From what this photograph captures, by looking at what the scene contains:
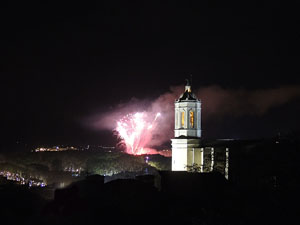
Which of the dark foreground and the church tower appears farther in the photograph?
the church tower

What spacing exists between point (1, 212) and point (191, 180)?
39.1 ft

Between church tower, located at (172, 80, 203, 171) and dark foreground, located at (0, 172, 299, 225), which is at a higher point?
church tower, located at (172, 80, 203, 171)

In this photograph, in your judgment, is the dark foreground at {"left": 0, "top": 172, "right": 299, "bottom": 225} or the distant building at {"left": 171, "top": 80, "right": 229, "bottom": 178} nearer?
the dark foreground at {"left": 0, "top": 172, "right": 299, "bottom": 225}

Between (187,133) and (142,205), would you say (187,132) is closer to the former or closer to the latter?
(187,133)

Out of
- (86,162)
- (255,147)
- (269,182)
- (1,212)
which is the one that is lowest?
(1,212)

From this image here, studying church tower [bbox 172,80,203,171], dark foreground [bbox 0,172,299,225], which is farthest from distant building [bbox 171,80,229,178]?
dark foreground [bbox 0,172,299,225]

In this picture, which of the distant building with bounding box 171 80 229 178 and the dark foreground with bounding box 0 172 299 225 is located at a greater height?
the distant building with bounding box 171 80 229 178

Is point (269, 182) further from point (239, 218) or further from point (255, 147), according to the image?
point (255, 147)

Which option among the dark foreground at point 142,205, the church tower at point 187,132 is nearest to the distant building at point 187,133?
the church tower at point 187,132

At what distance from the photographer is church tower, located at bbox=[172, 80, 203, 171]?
128ft

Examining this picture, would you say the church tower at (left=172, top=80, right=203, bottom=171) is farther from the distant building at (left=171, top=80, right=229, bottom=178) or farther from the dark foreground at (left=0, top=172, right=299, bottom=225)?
the dark foreground at (left=0, top=172, right=299, bottom=225)

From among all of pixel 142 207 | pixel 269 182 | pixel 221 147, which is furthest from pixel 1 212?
pixel 221 147

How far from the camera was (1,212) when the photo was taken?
43.4 feet

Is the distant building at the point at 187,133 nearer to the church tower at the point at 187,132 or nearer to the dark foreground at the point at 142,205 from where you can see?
the church tower at the point at 187,132
